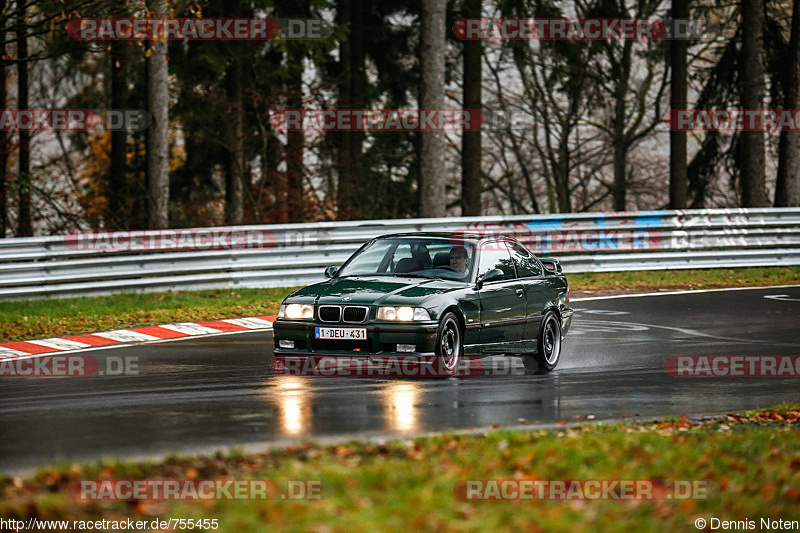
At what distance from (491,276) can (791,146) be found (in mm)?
20793

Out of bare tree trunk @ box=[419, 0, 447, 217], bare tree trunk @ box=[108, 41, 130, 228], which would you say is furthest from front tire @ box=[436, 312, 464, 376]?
bare tree trunk @ box=[108, 41, 130, 228]

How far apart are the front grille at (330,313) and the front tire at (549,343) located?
2645 millimetres

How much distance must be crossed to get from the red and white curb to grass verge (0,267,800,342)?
17.6 inches

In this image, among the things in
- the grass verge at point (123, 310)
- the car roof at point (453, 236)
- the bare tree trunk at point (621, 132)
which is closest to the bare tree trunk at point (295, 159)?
the grass verge at point (123, 310)

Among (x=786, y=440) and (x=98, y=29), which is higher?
(x=98, y=29)

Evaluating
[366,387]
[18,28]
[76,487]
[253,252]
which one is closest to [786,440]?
[366,387]

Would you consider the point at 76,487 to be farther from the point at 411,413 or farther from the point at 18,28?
the point at 18,28

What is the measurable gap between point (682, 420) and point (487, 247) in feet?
12.8

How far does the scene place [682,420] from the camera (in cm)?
941

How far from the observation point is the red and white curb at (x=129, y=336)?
46.6ft

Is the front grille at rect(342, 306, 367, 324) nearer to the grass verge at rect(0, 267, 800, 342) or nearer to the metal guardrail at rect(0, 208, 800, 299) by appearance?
the grass verge at rect(0, 267, 800, 342)

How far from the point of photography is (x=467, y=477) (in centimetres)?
646

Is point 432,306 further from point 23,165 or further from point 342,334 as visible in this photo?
point 23,165

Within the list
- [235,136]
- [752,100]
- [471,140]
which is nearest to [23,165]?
[235,136]
